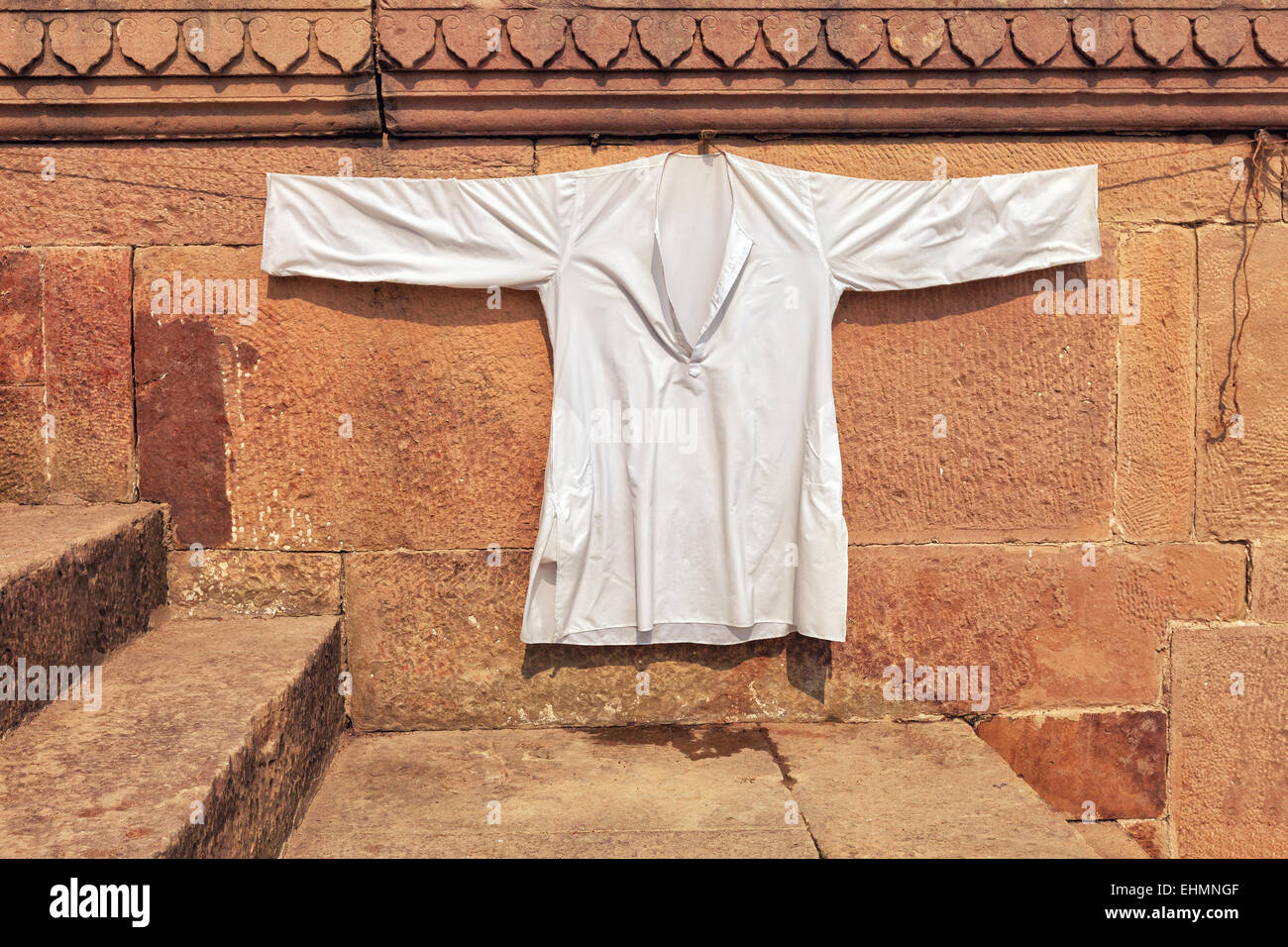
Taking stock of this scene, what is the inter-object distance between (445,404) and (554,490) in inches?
21.3

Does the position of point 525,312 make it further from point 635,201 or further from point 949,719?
point 949,719

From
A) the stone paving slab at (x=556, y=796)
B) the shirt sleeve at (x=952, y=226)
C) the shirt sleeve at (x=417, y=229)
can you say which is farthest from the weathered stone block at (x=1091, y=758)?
the shirt sleeve at (x=417, y=229)

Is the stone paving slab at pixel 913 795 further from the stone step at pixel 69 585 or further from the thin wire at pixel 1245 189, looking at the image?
the stone step at pixel 69 585

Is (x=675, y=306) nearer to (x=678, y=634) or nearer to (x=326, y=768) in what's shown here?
(x=678, y=634)

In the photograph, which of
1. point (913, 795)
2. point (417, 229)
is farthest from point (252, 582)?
point (913, 795)

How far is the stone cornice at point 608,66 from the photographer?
11.5 feet

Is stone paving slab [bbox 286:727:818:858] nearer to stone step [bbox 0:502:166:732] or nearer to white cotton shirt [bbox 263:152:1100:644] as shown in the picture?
white cotton shirt [bbox 263:152:1100:644]

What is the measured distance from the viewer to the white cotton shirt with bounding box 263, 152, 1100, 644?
11.5 ft

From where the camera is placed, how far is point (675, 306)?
3506 mm

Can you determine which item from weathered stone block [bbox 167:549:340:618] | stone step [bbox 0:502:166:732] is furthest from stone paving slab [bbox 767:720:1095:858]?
stone step [bbox 0:502:166:732]

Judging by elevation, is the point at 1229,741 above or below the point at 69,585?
below

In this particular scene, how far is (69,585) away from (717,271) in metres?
2.21

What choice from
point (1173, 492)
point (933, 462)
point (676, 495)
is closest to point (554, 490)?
point (676, 495)

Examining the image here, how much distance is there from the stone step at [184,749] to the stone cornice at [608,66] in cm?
179
